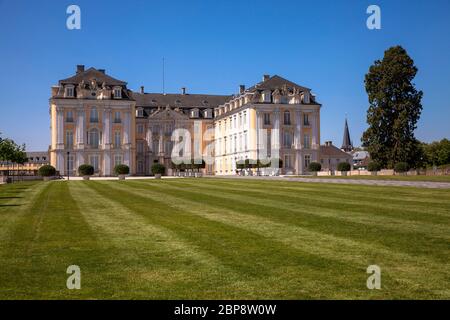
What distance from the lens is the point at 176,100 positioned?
9225cm

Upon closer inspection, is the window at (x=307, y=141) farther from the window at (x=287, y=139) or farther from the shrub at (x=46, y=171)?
the shrub at (x=46, y=171)

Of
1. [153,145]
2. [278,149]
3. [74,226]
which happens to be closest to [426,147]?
[278,149]

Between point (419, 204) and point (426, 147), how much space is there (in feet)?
330

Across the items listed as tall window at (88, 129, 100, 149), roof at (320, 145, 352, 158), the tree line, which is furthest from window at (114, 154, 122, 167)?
roof at (320, 145, 352, 158)

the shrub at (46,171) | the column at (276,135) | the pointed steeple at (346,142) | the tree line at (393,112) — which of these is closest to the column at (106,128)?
the shrub at (46,171)

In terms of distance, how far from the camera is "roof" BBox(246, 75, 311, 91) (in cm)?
7775

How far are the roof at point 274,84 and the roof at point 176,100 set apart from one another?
16956 millimetres

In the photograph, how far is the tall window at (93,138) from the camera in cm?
7481

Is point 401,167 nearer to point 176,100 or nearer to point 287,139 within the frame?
point 287,139

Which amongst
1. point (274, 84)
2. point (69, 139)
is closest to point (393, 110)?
point (274, 84)

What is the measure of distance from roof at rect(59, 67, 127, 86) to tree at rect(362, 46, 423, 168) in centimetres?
3657

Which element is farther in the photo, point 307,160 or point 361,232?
point 307,160

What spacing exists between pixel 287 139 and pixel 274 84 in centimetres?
873

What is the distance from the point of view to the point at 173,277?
703cm
